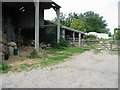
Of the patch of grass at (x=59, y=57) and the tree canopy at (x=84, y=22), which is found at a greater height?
the tree canopy at (x=84, y=22)

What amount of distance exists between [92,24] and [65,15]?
1301 cm

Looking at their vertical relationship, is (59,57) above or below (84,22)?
below

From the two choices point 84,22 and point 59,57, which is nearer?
point 59,57

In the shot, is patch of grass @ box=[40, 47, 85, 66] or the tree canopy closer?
patch of grass @ box=[40, 47, 85, 66]

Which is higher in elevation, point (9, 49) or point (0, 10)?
point (0, 10)

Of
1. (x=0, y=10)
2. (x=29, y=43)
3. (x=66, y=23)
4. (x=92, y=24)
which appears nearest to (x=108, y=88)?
(x=0, y=10)

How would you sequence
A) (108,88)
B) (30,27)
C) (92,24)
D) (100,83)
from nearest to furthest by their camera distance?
(108,88) < (100,83) < (30,27) < (92,24)

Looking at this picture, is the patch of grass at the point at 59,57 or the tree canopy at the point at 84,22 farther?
the tree canopy at the point at 84,22

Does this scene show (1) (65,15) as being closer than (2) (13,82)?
No

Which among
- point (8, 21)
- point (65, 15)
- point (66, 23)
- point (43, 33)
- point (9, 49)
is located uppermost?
point (65, 15)

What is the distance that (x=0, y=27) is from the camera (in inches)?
336

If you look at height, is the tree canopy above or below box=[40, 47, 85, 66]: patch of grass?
above

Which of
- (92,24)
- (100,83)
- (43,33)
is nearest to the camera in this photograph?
(100,83)

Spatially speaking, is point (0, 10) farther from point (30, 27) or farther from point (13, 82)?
point (13, 82)
